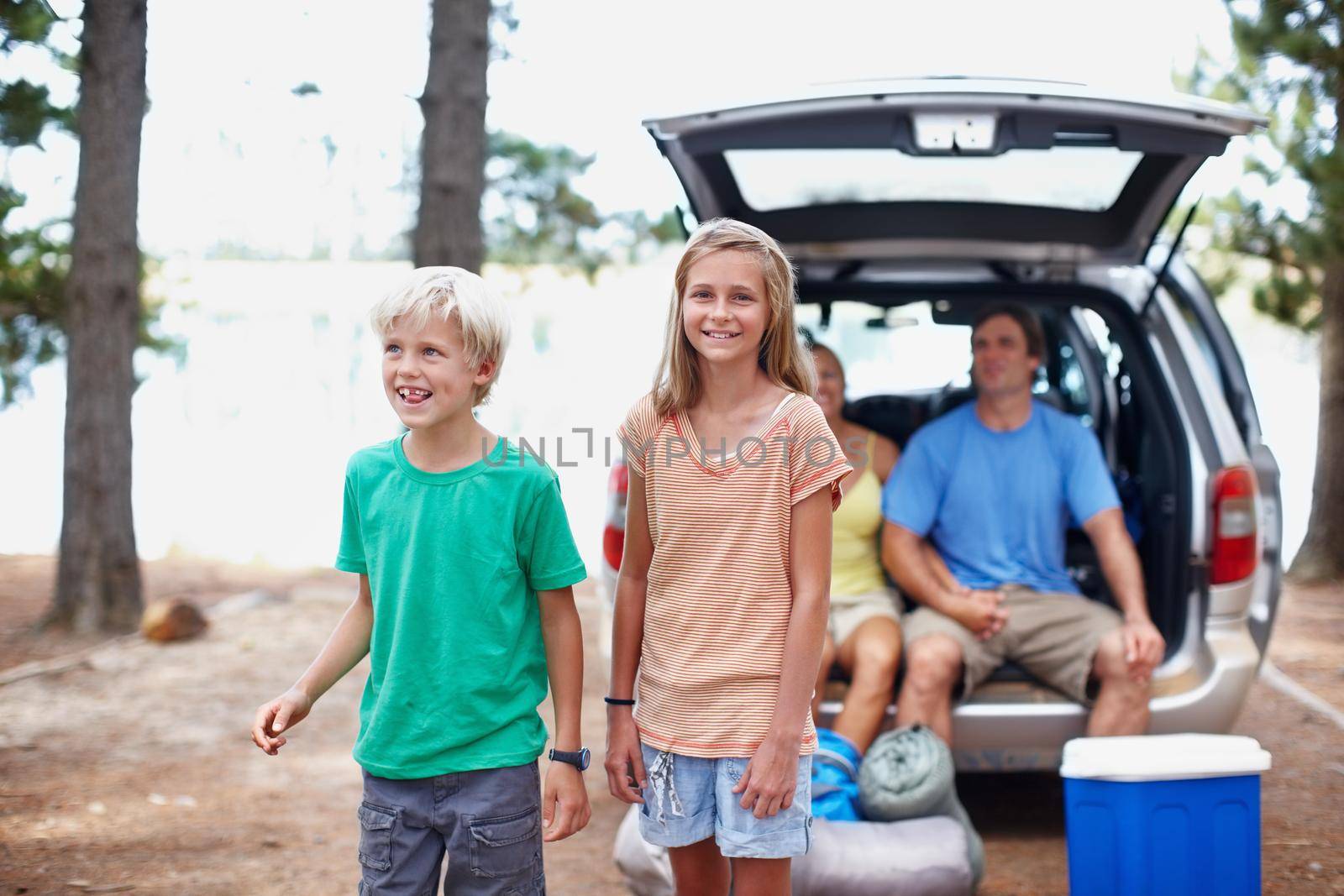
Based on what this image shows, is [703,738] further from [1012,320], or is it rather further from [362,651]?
[1012,320]

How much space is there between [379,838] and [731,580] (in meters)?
0.75

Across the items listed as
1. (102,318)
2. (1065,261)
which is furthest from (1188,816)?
(102,318)

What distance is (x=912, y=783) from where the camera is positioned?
10.8 ft

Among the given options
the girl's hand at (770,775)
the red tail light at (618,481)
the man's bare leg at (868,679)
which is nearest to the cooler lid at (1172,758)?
the man's bare leg at (868,679)

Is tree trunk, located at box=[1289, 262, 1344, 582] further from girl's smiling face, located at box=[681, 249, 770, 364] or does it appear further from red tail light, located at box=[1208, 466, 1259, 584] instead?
girl's smiling face, located at box=[681, 249, 770, 364]

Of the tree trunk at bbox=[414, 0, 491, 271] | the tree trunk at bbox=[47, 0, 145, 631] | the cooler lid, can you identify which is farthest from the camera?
the tree trunk at bbox=[414, 0, 491, 271]

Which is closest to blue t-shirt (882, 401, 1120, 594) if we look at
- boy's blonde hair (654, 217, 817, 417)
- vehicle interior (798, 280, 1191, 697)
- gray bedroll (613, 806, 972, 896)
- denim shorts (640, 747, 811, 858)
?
vehicle interior (798, 280, 1191, 697)

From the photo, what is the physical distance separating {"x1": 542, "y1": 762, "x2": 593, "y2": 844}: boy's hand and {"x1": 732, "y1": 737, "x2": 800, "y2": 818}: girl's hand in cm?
28

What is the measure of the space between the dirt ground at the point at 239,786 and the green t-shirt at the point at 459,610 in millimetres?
1558

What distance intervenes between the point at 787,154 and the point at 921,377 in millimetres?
1732

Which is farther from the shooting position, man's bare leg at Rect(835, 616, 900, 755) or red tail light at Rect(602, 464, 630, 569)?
red tail light at Rect(602, 464, 630, 569)

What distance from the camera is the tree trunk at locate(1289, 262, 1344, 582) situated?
8.54m

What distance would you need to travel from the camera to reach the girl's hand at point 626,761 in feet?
7.42

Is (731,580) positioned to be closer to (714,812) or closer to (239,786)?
(714,812)
